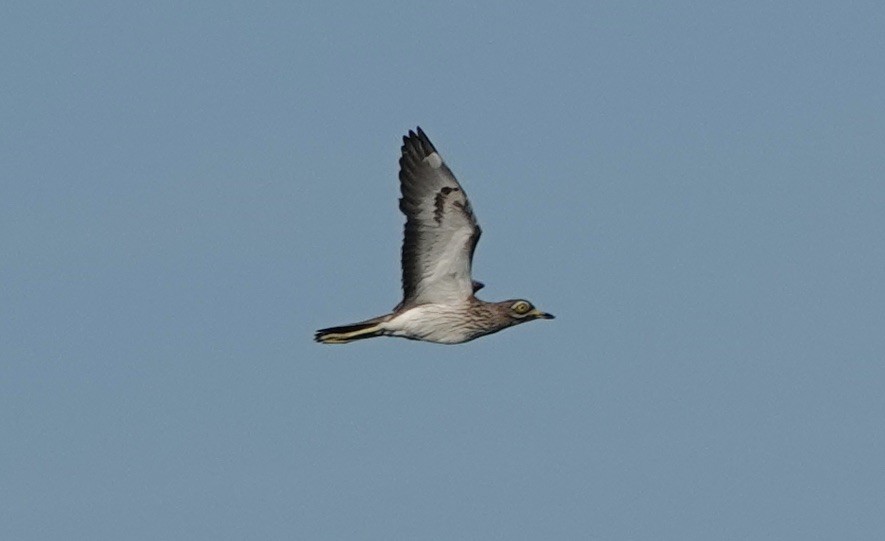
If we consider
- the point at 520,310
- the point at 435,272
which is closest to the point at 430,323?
the point at 435,272

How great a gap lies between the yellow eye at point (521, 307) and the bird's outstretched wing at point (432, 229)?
1.16 meters

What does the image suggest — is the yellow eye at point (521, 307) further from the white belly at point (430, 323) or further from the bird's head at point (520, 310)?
the white belly at point (430, 323)

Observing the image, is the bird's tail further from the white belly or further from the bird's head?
the bird's head

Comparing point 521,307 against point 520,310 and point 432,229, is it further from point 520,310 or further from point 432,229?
point 432,229

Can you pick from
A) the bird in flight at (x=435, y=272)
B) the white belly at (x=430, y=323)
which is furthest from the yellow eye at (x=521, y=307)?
the white belly at (x=430, y=323)

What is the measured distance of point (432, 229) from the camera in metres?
79.0

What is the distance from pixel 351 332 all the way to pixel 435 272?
7.47 ft

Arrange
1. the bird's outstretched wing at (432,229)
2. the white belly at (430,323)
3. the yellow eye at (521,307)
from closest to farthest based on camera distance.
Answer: the bird's outstretched wing at (432,229)
the white belly at (430,323)
the yellow eye at (521,307)

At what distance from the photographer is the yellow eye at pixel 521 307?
80688mm

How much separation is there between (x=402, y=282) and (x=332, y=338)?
196cm

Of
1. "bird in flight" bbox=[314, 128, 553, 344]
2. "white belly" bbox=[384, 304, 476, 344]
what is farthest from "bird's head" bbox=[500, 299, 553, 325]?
"white belly" bbox=[384, 304, 476, 344]

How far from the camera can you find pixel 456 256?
79562 millimetres

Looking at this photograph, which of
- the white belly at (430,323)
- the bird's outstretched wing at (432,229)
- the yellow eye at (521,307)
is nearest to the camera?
the bird's outstretched wing at (432,229)

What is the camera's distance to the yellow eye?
80.7 metres
